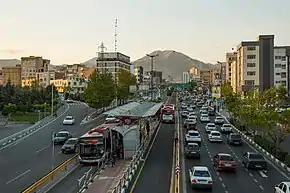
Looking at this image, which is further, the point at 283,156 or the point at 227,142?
the point at 227,142

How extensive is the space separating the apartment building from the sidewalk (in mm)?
91661

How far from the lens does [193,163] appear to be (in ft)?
108

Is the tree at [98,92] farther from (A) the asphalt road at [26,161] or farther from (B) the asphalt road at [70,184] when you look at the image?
(B) the asphalt road at [70,184]

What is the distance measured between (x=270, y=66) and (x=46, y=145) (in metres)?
86.7

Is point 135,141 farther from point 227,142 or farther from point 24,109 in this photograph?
point 24,109

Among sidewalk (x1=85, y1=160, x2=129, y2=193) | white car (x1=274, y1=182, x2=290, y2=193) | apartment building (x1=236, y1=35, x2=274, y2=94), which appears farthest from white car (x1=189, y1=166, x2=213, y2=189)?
apartment building (x1=236, y1=35, x2=274, y2=94)

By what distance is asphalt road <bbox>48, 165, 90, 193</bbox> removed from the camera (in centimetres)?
2297

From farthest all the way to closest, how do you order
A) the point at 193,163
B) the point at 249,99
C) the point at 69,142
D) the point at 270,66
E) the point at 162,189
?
the point at 270,66
the point at 249,99
the point at 69,142
the point at 193,163
the point at 162,189

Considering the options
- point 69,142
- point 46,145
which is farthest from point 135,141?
point 46,145

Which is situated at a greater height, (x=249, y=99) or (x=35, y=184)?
(x=249, y=99)

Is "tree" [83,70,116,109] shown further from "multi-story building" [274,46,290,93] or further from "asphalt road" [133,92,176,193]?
"multi-story building" [274,46,290,93]

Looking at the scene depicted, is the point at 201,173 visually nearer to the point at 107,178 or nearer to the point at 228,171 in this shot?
the point at 107,178

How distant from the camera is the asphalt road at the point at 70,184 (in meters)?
23.0

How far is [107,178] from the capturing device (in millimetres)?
25141
